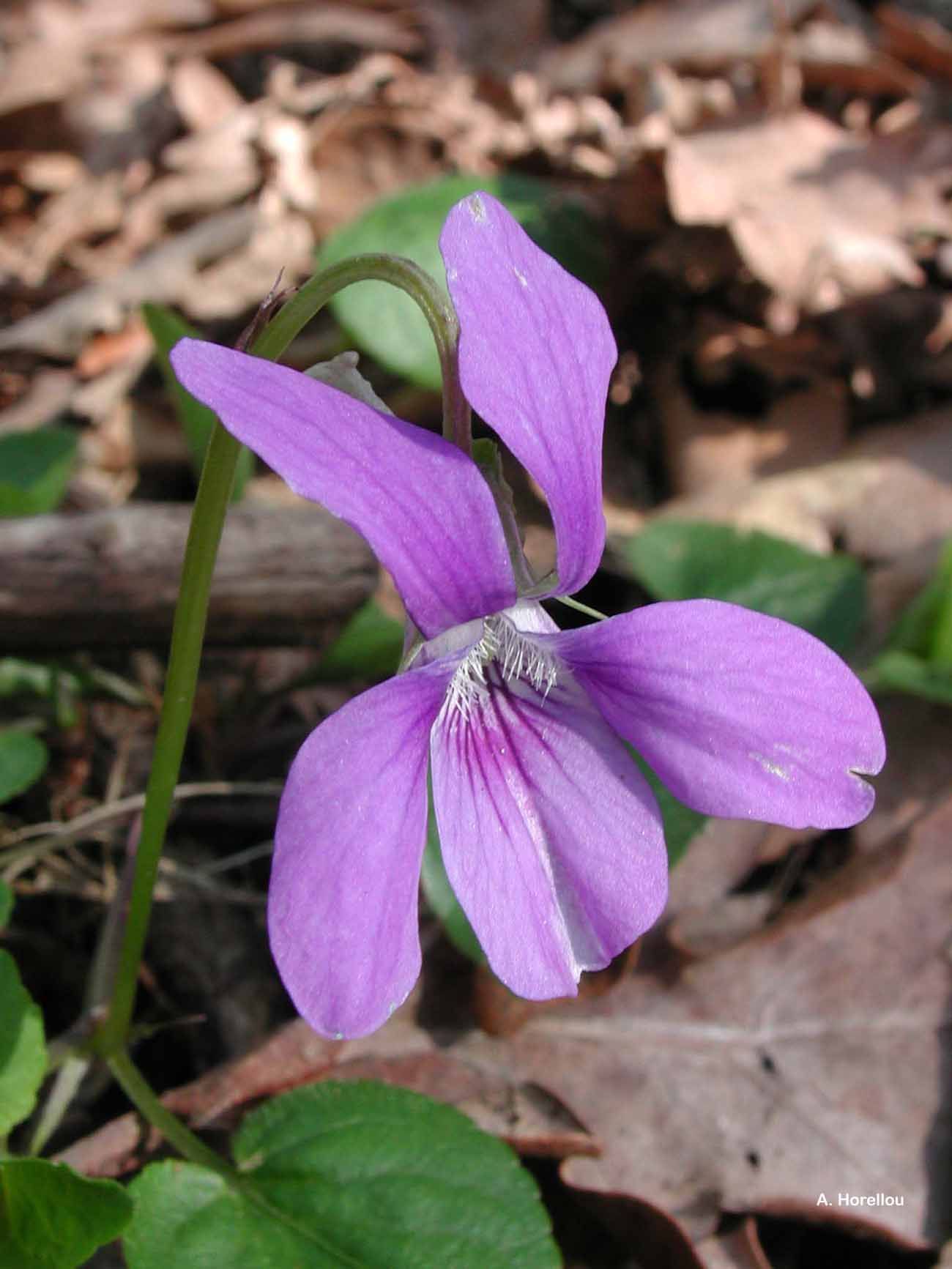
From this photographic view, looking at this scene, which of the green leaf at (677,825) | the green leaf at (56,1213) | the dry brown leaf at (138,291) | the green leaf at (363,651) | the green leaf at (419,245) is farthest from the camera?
the dry brown leaf at (138,291)

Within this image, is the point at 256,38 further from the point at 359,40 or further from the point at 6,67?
the point at 6,67

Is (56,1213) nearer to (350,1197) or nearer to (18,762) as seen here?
(350,1197)

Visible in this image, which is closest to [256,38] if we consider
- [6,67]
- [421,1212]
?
[6,67]

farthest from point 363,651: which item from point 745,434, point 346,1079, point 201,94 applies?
point 201,94

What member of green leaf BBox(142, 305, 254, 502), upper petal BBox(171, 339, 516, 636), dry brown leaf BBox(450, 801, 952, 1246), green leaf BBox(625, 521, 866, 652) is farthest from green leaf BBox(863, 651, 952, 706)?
upper petal BBox(171, 339, 516, 636)

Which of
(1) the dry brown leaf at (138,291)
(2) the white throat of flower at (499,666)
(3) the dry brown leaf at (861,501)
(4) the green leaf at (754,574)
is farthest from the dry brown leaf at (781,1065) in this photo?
(1) the dry brown leaf at (138,291)

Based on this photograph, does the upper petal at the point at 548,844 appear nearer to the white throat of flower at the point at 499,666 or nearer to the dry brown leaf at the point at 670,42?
the white throat of flower at the point at 499,666
